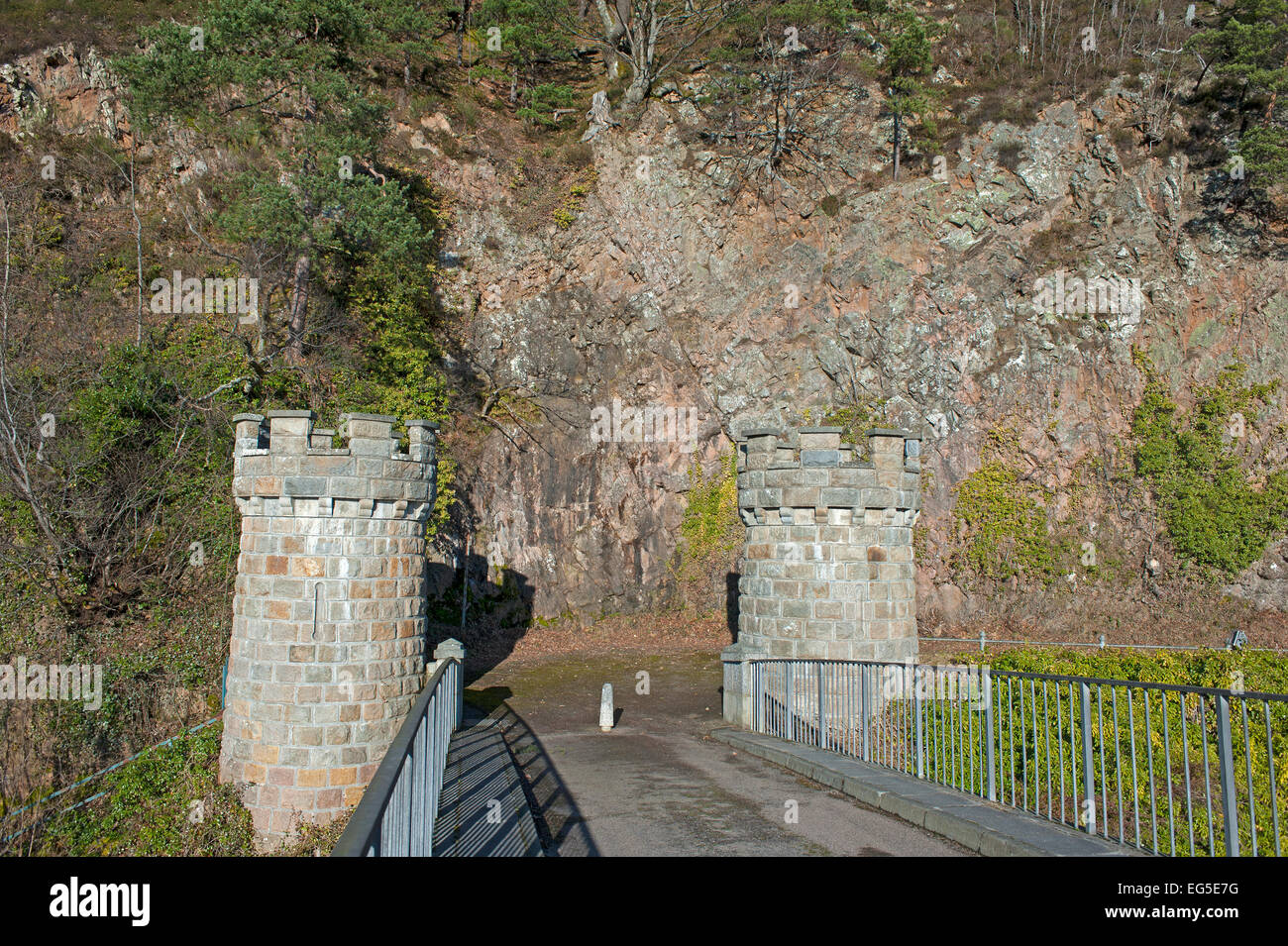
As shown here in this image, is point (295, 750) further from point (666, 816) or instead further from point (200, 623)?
point (200, 623)

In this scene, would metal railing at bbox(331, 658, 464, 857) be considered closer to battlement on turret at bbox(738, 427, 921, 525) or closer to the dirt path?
the dirt path

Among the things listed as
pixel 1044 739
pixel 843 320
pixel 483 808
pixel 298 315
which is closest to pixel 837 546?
pixel 1044 739

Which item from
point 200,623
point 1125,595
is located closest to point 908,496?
point 1125,595

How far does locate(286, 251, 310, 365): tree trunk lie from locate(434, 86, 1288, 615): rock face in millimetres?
5924

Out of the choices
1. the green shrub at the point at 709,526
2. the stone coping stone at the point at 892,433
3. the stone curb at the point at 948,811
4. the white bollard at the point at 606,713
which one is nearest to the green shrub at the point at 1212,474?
the green shrub at the point at 709,526

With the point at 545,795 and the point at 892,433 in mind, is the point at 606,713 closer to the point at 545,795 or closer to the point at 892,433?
the point at 545,795

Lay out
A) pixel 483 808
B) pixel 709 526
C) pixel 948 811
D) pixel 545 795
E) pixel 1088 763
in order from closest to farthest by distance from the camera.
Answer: pixel 1088 763 < pixel 948 811 < pixel 483 808 < pixel 545 795 < pixel 709 526

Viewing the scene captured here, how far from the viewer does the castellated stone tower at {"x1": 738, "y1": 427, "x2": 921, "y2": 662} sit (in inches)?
546

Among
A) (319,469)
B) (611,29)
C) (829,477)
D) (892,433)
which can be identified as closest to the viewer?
(319,469)

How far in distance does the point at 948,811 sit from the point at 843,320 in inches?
843

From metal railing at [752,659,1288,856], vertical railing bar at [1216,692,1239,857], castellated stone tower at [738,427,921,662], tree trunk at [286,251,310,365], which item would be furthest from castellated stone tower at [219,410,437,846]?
vertical railing bar at [1216,692,1239,857]

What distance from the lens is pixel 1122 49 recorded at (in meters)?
29.8

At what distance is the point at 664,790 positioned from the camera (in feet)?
32.8

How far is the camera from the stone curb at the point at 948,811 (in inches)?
250
